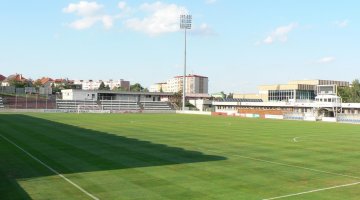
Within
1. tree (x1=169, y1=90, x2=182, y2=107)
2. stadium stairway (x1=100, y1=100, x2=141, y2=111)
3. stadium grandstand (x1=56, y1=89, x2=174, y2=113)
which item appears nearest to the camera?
stadium grandstand (x1=56, y1=89, x2=174, y2=113)

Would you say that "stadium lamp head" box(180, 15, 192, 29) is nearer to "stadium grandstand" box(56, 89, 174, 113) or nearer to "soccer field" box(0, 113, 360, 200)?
"stadium grandstand" box(56, 89, 174, 113)

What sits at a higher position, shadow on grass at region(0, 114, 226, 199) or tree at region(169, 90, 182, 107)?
tree at region(169, 90, 182, 107)

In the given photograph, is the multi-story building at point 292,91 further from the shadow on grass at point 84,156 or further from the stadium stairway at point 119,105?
the shadow on grass at point 84,156

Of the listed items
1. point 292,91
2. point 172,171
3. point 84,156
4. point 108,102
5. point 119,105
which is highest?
point 292,91

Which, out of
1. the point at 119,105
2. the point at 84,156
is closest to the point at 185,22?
the point at 119,105

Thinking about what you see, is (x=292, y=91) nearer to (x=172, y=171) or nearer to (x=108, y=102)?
(x=108, y=102)

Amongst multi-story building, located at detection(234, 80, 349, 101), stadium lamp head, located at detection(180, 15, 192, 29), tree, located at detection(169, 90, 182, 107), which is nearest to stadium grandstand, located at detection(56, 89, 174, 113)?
tree, located at detection(169, 90, 182, 107)

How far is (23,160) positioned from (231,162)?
10.9m

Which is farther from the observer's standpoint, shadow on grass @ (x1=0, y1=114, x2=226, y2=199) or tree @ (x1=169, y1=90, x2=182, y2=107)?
tree @ (x1=169, y1=90, x2=182, y2=107)

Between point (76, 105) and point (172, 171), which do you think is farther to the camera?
point (76, 105)

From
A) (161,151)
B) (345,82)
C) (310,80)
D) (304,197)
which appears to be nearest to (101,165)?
(161,151)

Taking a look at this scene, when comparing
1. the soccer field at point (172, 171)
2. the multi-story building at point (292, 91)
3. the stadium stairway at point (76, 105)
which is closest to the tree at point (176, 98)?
the multi-story building at point (292, 91)

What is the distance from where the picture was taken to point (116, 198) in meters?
13.6

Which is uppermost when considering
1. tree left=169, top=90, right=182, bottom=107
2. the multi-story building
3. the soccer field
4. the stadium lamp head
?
the stadium lamp head
